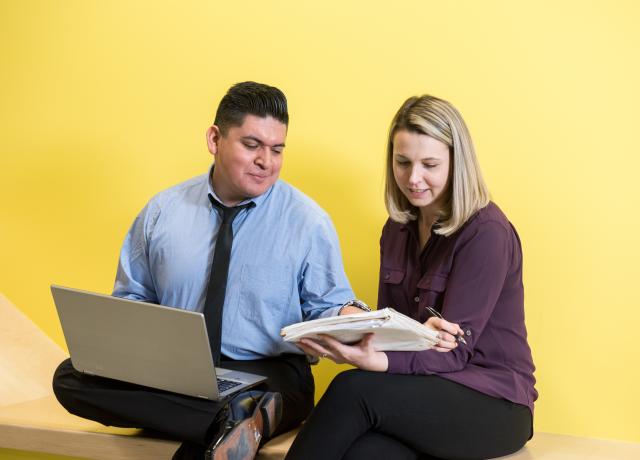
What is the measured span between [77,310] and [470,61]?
137 cm

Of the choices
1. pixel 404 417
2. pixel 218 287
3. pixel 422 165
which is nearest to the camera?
pixel 404 417

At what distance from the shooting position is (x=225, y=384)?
2.23 meters

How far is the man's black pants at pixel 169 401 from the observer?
213 centimetres

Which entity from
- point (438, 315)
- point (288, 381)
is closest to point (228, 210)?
point (288, 381)

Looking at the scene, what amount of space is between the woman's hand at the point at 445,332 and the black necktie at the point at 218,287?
0.66 m

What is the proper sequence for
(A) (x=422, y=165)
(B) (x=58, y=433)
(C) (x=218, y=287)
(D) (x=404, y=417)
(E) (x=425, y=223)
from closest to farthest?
(D) (x=404, y=417) < (A) (x=422, y=165) < (E) (x=425, y=223) < (C) (x=218, y=287) < (B) (x=58, y=433)

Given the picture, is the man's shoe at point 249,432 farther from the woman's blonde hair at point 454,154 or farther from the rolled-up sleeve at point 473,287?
the woman's blonde hair at point 454,154

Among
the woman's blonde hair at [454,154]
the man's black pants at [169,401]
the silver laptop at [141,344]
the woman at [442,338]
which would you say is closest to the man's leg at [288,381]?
the man's black pants at [169,401]

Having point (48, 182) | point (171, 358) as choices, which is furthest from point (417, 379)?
point (48, 182)

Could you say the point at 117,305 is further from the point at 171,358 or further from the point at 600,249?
the point at 600,249

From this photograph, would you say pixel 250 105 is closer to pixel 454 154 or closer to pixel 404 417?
pixel 454 154

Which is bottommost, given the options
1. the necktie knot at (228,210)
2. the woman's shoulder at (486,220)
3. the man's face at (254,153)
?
the necktie knot at (228,210)

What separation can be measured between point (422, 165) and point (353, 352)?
0.53 m

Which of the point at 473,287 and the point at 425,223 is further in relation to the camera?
the point at 425,223
